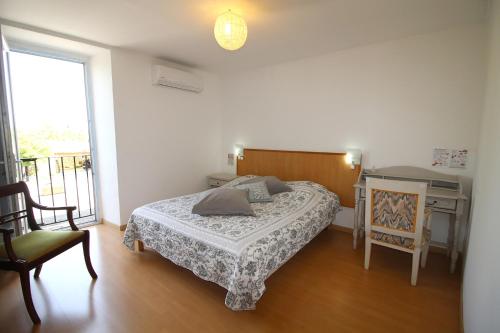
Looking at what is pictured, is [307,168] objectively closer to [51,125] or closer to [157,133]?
[157,133]

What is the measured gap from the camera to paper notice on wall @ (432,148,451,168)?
8.88 feet

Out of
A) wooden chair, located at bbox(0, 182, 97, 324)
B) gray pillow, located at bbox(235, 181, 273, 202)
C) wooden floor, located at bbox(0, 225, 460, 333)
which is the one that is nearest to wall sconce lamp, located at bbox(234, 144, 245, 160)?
gray pillow, located at bbox(235, 181, 273, 202)

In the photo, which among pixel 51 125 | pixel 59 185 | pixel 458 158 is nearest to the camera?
pixel 458 158

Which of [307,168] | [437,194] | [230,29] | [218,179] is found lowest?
[218,179]

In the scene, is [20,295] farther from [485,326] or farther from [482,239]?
[482,239]

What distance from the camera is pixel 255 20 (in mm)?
2404

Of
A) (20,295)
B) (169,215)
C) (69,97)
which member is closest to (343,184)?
(169,215)

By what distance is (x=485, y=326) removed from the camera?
1082 millimetres

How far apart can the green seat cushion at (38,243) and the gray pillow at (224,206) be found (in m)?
1.09

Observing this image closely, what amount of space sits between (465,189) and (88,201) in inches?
210

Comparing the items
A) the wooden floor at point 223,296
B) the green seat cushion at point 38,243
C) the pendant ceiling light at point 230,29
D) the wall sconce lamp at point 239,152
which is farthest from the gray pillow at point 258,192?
the green seat cushion at point 38,243

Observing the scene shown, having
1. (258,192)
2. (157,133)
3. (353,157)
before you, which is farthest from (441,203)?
(157,133)

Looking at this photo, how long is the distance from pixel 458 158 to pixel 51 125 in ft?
17.0

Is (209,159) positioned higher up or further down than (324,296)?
higher up
